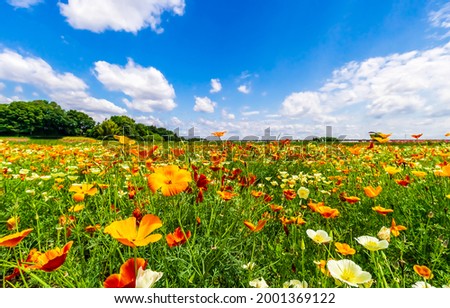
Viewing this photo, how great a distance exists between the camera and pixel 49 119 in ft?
115

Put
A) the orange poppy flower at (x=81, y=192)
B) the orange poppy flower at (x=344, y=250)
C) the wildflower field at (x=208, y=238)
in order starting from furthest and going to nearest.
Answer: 1. the orange poppy flower at (x=81, y=192)
2. the orange poppy flower at (x=344, y=250)
3. the wildflower field at (x=208, y=238)

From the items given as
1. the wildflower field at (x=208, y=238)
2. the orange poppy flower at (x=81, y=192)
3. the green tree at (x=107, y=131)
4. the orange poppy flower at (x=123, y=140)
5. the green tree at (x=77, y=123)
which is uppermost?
the green tree at (x=77, y=123)

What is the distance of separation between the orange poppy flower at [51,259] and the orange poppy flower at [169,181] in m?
0.39


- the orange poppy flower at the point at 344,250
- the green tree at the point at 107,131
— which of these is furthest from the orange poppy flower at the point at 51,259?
the green tree at the point at 107,131

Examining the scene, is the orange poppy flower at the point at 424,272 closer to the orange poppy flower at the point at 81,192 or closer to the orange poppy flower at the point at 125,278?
the orange poppy flower at the point at 125,278

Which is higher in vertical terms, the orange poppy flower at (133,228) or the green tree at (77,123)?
the green tree at (77,123)

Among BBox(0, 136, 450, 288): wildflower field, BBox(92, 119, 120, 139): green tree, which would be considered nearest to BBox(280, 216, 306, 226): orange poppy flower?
BBox(0, 136, 450, 288): wildflower field

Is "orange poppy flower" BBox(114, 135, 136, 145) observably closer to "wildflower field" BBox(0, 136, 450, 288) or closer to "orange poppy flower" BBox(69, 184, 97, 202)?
"wildflower field" BBox(0, 136, 450, 288)

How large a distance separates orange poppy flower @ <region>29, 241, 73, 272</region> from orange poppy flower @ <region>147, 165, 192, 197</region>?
0.39 metres

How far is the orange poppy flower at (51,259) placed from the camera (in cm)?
69

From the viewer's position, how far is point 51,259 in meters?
0.80

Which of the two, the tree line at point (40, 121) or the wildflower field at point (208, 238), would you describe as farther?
the tree line at point (40, 121)
